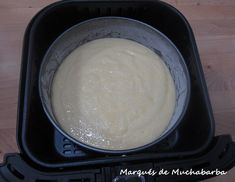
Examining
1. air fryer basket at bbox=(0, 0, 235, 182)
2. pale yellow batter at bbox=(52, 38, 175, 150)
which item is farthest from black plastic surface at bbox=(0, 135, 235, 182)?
pale yellow batter at bbox=(52, 38, 175, 150)

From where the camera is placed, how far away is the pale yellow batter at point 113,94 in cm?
64

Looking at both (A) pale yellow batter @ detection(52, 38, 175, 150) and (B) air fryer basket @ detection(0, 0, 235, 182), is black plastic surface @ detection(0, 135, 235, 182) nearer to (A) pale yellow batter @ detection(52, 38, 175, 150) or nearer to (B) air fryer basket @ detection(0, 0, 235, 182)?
(B) air fryer basket @ detection(0, 0, 235, 182)

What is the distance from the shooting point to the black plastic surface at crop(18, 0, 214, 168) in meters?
0.53

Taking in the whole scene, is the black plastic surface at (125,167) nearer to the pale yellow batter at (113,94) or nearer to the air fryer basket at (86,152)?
the air fryer basket at (86,152)

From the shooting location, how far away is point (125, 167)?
52cm

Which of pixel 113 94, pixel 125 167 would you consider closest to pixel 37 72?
pixel 113 94

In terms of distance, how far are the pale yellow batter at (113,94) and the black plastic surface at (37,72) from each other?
0.05 metres

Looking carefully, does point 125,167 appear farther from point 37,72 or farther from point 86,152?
point 37,72

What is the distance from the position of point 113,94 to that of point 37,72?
0.17 meters

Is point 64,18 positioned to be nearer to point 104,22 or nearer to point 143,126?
point 104,22

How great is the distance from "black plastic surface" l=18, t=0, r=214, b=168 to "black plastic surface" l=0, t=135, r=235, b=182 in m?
0.01

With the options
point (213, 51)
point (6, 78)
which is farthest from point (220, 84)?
point (6, 78)

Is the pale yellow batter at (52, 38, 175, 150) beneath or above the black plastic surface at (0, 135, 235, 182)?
above

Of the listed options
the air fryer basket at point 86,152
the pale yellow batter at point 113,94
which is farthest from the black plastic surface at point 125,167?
the pale yellow batter at point 113,94
